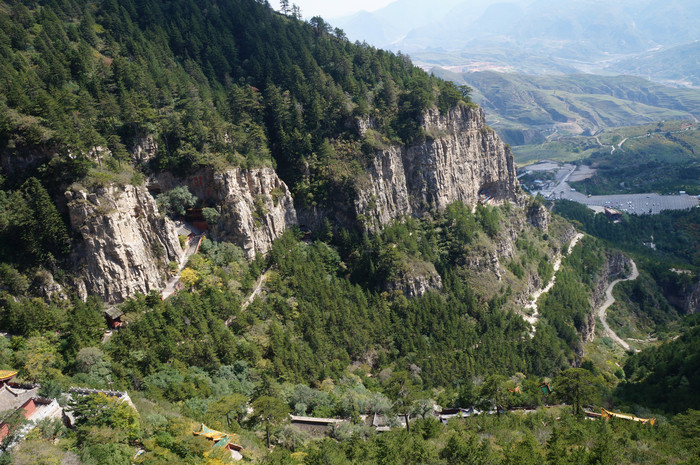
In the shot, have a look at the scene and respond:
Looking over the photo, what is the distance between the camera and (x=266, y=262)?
7088 cm

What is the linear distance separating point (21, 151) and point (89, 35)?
34.1 metres

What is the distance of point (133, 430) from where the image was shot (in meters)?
34.6

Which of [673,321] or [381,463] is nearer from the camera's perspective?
[381,463]

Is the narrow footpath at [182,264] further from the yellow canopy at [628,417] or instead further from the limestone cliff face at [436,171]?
the yellow canopy at [628,417]

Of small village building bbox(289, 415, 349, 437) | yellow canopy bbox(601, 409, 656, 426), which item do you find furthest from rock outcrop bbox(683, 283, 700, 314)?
small village building bbox(289, 415, 349, 437)

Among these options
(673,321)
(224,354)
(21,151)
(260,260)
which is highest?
(21,151)

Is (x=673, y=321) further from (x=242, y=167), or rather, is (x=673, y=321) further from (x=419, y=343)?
(x=242, y=167)

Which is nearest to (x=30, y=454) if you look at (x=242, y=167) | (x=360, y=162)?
(x=242, y=167)

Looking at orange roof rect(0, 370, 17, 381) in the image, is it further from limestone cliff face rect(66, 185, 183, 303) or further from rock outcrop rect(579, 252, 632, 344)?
rock outcrop rect(579, 252, 632, 344)

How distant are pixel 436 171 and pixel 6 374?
76777 mm

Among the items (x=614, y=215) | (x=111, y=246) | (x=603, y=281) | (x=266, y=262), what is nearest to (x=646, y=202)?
(x=614, y=215)

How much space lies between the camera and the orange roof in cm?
3781

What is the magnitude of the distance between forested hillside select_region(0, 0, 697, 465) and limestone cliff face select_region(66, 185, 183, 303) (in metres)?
0.25

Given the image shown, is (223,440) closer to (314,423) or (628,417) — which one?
(314,423)
